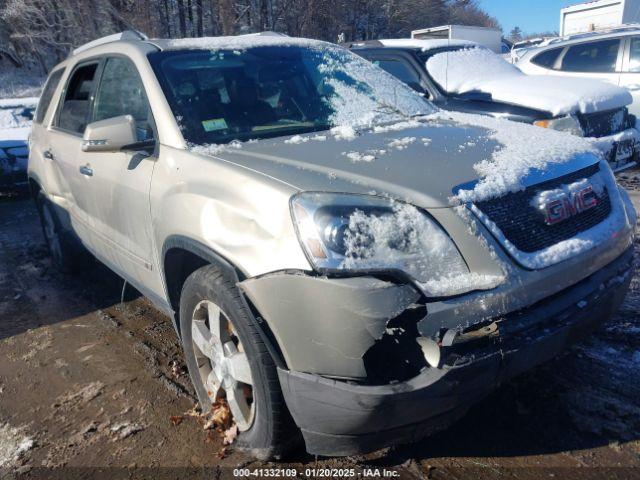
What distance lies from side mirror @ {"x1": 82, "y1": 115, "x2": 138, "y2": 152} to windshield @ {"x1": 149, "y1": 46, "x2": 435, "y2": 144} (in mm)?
238

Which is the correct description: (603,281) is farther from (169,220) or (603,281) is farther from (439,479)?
(169,220)

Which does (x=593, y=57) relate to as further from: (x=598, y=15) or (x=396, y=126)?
(x=598, y=15)

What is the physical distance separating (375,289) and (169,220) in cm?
118

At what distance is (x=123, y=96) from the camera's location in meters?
3.26

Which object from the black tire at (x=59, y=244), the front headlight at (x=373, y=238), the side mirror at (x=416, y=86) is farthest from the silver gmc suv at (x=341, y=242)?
the side mirror at (x=416, y=86)

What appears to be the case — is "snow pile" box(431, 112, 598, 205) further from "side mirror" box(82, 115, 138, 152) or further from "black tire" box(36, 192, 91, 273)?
"black tire" box(36, 192, 91, 273)

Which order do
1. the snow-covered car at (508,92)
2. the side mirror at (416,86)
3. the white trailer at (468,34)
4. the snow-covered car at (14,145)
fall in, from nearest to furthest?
1. the snow-covered car at (508,92)
2. the side mirror at (416,86)
3. the snow-covered car at (14,145)
4. the white trailer at (468,34)

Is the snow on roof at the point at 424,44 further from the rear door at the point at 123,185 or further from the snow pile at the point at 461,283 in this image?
→ the snow pile at the point at 461,283

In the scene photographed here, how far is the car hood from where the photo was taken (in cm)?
207

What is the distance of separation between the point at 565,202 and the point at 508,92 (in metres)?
4.44

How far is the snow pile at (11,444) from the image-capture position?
102 inches

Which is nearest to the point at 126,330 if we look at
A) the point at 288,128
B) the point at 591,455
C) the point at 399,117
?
the point at 288,128

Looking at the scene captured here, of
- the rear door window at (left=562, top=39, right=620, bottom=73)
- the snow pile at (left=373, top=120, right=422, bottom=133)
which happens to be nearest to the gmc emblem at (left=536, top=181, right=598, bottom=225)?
the snow pile at (left=373, top=120, right=422, bottom=133)

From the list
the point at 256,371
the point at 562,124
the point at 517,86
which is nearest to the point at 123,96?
the point at 256,371
